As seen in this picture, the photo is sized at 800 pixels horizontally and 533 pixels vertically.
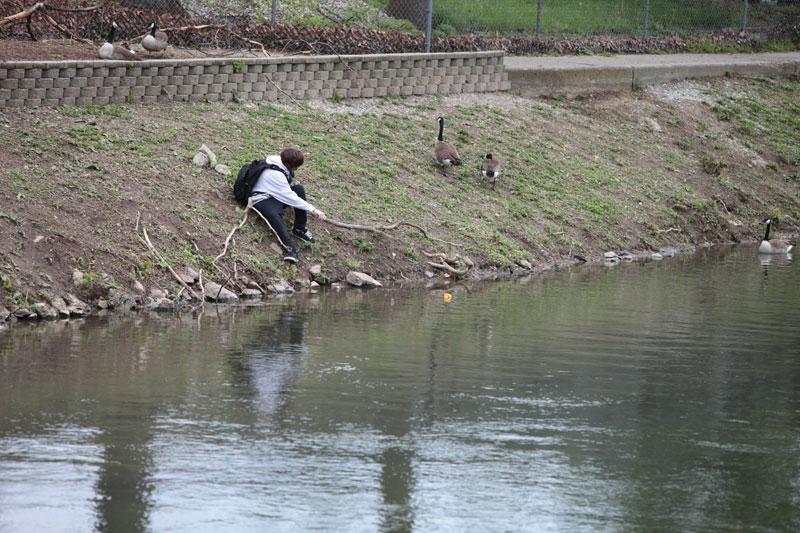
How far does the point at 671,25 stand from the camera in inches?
1136

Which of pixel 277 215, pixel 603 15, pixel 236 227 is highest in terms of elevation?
pixel 603 15

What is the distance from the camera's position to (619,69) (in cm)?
2377

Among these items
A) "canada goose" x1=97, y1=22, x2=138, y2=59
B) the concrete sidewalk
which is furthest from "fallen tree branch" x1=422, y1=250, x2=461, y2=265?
the concrete sidewalk

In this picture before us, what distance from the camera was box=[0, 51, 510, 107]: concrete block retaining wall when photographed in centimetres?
1518

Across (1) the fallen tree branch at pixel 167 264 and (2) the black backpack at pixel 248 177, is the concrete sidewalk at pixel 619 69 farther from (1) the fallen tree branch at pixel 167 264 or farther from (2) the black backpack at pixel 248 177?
(1) the fallen tree branch at pixel 167 264

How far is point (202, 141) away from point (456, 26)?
941 cm

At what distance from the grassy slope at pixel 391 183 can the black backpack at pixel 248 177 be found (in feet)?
0.82

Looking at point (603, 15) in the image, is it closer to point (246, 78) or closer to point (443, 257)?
point (246, 78)

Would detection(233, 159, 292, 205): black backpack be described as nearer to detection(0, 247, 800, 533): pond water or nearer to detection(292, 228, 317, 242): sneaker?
detection(292, 228, 317, 242): sneaker

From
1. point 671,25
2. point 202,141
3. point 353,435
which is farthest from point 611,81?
point 353,435

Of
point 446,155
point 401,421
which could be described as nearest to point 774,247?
point 446,155

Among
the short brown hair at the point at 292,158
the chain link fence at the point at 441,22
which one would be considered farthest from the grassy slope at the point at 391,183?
the chain link fence at the point at 441,22

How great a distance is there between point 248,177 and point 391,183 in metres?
3.13

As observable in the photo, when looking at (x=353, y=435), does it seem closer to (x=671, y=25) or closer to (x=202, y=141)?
(x=202, y=141)
